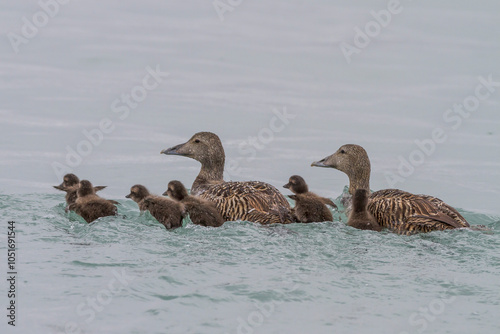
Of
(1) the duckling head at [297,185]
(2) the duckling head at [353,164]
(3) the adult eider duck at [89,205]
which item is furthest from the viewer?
(2) the duckling head at [353,164]

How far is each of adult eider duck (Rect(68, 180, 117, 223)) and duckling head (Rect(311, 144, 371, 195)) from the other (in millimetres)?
Result: 2960

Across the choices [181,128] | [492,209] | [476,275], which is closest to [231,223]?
[476,275]

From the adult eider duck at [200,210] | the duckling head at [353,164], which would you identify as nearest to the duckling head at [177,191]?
the adult eider duck at [200,210]

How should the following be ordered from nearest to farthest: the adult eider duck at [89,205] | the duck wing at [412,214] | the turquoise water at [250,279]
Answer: the turquoise water at [250,279] < the duck wing at [412,214] < the adult eider duck at [89,205]

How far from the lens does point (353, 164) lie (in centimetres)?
1195

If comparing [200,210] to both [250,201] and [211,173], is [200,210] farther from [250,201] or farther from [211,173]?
[211,173]

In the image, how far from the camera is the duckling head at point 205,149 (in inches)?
479

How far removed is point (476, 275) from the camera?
8305 mm

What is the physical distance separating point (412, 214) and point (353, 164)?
210 centimetres

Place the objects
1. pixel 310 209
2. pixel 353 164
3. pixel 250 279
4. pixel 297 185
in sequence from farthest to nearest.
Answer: pixel 353 164 → pixel 297 185 → pixel 310 209 → pixel 250 279

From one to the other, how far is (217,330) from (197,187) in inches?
202

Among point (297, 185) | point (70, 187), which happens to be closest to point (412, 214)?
point (297, 185)

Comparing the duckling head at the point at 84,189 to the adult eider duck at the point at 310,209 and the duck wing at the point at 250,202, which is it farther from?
the adult eider duck at the point at 310,209

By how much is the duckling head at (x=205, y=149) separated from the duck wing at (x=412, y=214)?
2.43 meters
